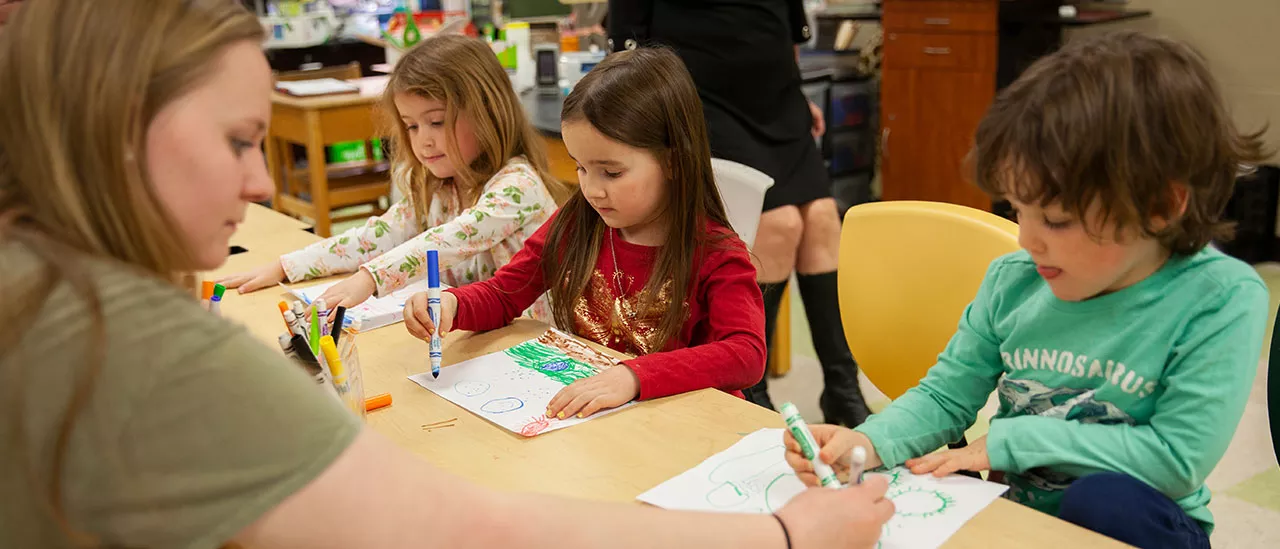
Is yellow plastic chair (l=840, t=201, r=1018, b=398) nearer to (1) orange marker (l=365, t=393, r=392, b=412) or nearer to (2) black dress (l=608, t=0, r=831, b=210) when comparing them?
(1) orange marker (l=365, t=393, r=392, b=412)

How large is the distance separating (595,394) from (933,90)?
11.1ft

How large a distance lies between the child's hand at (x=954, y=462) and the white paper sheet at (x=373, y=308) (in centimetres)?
80

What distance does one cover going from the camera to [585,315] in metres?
1.56

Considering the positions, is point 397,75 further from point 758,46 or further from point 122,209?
point 122,209

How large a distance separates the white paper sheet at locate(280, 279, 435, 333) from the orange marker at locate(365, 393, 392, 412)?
9.0 inches

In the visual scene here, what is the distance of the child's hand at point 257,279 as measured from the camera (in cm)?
176

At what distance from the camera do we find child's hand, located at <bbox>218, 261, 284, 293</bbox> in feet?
5.78

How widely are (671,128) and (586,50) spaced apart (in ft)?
7.77

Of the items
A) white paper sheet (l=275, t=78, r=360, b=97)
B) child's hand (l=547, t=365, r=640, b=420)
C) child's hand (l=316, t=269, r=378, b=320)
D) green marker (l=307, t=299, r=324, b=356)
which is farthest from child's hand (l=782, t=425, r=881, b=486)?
white paper sheet (l=275, t=78, r=360, b=97)

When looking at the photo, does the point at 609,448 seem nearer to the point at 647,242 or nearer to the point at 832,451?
the point at 832,451

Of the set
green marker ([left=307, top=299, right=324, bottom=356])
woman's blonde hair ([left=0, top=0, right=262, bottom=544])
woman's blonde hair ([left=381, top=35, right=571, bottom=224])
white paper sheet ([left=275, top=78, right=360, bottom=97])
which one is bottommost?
green marker ([left=307, top=299, right=324, bottom=356])

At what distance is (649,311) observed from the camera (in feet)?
4.87

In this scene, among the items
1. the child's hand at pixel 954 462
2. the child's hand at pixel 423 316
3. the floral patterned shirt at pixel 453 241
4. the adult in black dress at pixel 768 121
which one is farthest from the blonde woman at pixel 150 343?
the adult in black dress at pixel 768 121

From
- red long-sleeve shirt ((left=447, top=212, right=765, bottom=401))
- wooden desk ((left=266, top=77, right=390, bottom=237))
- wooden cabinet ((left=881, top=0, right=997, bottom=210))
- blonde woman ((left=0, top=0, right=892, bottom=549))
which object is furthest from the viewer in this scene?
wooden cabinet ((left=881, top=0, right=997, bottom=210))
